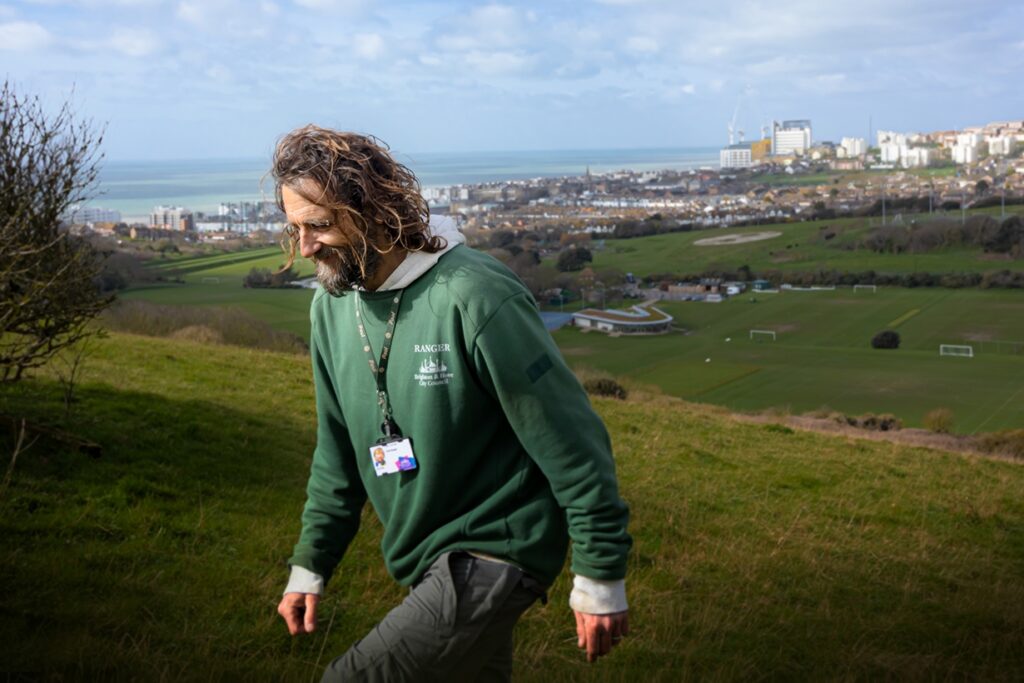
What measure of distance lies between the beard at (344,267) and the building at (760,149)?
131550 mm

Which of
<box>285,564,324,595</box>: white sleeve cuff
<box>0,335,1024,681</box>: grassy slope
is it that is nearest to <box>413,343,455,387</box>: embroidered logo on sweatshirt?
<box>285,564,324,595</box>: white sleeve cuff

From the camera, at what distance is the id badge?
2279 mm

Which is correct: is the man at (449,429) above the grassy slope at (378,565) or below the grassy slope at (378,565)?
above

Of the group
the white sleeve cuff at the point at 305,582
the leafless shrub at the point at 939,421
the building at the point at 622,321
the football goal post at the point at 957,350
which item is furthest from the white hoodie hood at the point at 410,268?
the building at the point at 622,321

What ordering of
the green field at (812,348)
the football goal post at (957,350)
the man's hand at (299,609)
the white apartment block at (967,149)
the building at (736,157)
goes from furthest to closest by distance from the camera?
the building at (736,157) → the white apartment block at (967,149) → the football goal post at (957,350) → the green field at (812,348) → the man's hand at (299,609)

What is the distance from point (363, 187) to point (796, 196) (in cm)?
8774

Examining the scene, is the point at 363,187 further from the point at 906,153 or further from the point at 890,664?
the point at 906,153

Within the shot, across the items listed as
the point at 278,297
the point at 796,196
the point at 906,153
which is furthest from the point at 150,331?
the point at 906,153

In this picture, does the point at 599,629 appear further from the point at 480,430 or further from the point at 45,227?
the point at 45,227

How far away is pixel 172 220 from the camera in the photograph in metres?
46.1

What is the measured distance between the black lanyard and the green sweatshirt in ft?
0.05

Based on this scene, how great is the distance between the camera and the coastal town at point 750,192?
46.6 meters

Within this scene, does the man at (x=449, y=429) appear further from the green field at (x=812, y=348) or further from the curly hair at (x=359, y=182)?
the green field at (x=812, y=348)

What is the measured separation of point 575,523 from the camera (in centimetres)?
215
